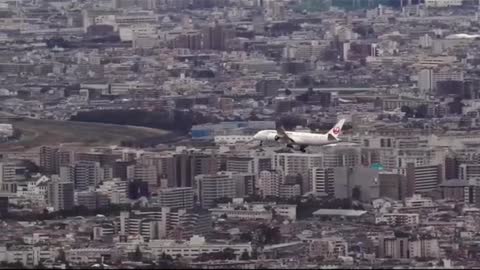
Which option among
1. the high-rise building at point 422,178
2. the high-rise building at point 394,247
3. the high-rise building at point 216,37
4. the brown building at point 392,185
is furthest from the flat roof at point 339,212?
the high-rise building at point 216,37

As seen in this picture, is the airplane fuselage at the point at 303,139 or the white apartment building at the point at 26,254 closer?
the white apartment building at the point at 26,254

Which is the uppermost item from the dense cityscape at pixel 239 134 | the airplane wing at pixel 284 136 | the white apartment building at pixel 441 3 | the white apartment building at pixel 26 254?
the airplane wing at pixel 284 136

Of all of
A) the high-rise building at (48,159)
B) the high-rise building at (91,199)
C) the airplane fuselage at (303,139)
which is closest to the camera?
the airplane fuselage at (303,139)

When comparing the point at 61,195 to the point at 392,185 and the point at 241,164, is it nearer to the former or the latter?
the point at 241,164

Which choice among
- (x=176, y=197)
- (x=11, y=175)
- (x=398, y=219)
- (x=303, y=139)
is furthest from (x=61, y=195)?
(x=398, y=219)

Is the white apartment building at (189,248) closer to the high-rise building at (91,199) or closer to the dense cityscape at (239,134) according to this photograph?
the dense cityscape at (239,134)

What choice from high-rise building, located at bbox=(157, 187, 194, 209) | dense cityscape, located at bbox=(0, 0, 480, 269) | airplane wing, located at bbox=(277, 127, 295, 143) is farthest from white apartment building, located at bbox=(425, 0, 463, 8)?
airplane wing, located at bbox=(277, 127, 295, 143)

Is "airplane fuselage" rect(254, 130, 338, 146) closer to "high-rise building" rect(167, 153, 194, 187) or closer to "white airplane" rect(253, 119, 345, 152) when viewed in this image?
"white airplane" rect(253, 119, 345, 152)

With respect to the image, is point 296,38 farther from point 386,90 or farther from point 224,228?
point 224,228
